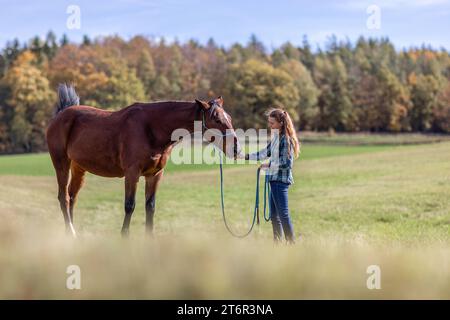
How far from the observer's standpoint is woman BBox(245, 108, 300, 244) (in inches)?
305

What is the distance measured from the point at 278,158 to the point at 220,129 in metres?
1.21

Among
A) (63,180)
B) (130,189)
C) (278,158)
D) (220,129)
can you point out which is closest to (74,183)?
(63,180)

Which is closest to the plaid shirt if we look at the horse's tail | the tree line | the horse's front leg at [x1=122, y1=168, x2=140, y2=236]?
the horse's front leg at [x1=122, y1=168, x2=140, y2=236]

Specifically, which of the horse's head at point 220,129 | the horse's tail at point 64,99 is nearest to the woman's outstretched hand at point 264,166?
the horse's head at point 220,129

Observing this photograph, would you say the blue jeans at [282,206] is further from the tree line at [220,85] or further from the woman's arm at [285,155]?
the tree line at [220,85]

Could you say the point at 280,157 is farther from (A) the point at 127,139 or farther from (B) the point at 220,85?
(B) the point at 220,85

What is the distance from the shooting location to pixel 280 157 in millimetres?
7809

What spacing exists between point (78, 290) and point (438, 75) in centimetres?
14349

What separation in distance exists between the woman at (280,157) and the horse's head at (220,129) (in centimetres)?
73

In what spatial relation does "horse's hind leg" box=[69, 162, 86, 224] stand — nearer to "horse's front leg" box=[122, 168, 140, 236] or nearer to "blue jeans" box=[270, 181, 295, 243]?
"horse's front leg" box=[122, 168, 140, 236]

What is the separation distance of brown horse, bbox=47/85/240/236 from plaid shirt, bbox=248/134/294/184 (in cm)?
96
